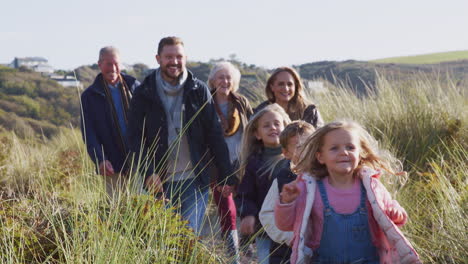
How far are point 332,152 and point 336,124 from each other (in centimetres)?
19

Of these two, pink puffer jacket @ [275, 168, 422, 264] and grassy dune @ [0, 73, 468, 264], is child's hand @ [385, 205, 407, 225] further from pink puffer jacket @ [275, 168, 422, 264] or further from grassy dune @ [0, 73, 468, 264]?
grassy dune @ [0, 73, 468, 264]

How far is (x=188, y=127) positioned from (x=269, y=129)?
2.59ft

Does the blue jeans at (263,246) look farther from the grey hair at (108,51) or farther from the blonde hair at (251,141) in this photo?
the grey hair at (108,51)

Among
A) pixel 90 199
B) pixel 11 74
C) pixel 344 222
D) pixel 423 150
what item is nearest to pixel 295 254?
pixel 344 222

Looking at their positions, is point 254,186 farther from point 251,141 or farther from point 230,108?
point 230,108

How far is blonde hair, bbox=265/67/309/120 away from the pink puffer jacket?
2492 millimetres

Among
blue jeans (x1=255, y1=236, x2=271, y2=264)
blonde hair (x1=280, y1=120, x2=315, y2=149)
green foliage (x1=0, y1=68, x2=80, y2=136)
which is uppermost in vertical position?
blonde hair (x1=280, y1=120, x2=315, y2=149)

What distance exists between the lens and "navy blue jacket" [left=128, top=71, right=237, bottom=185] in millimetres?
5871

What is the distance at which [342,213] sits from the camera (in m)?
3.91

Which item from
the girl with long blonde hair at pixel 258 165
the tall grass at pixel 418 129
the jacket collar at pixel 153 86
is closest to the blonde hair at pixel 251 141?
the girl with long blonde hair at pixel 258 165

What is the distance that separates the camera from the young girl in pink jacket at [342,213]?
12.6 feet

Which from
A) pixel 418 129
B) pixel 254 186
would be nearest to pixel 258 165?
pixel 254 186

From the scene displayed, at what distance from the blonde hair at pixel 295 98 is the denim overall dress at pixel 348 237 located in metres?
2.63

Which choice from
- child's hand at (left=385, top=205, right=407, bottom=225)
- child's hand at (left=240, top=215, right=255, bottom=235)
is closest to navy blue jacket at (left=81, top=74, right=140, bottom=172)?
child's hand at (left=240, top=215, right=255, bottom=235)
